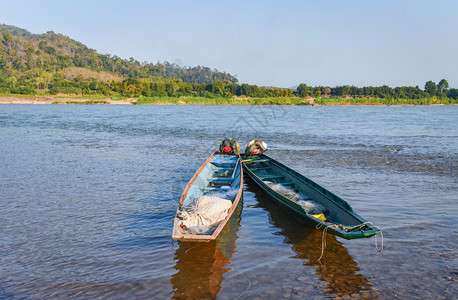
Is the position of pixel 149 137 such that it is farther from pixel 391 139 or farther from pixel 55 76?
pixel 55 76

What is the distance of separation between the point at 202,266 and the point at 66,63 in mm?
157709

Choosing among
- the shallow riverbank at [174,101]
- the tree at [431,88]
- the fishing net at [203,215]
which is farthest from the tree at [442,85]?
the fishing net at [203,215]

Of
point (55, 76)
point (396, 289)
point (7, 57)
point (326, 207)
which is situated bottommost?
point (396, 289)

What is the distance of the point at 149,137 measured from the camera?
22578mm

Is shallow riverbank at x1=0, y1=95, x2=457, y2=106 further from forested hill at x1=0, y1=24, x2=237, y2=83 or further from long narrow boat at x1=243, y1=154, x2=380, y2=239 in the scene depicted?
long narrow boat at x1=243, y1=154, x2=380, y2=239

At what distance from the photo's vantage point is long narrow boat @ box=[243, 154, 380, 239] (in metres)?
5.55

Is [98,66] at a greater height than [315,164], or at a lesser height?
greater

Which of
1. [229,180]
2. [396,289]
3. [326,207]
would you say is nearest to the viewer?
[396,289]

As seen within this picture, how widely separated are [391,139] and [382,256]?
17708 millimetres

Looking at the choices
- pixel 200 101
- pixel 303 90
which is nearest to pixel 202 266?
pixel 200 101

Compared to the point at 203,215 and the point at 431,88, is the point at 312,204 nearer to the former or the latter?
the point at 203,215

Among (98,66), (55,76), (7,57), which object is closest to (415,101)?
(55,76)

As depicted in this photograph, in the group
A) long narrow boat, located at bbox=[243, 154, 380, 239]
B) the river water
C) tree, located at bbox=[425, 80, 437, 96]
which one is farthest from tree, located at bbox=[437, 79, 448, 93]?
long narrow boat, located at bbox=[243, 154, 380, 239]

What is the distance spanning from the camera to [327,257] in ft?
19.1
